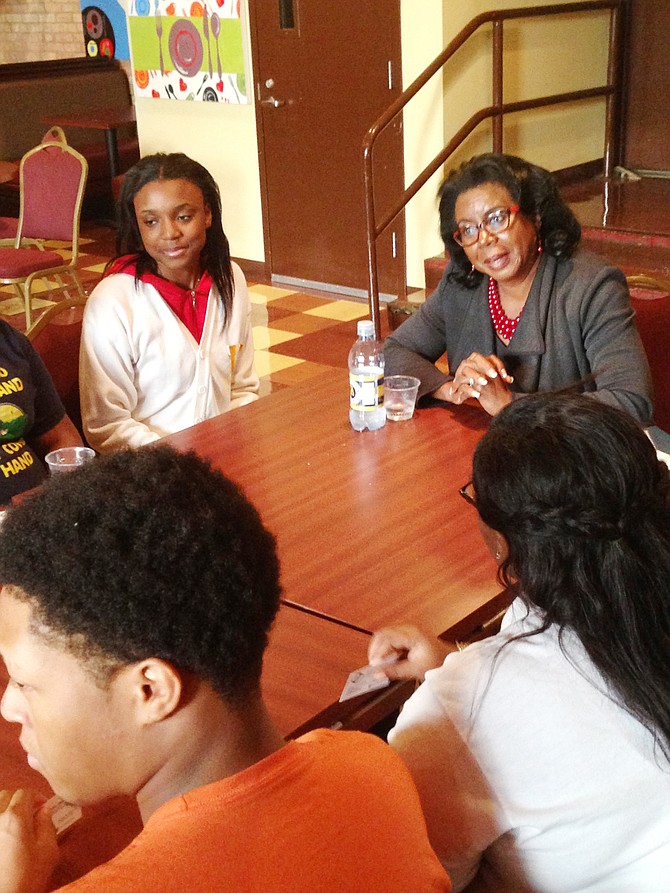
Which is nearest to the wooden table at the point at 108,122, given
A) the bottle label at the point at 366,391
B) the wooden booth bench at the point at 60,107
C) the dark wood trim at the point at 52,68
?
the wooden booth bench at the point at 60,107

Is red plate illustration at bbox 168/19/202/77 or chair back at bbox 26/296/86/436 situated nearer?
chair back at bbox 26/296/86/436

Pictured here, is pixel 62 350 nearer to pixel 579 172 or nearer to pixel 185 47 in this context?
pixel 579 172

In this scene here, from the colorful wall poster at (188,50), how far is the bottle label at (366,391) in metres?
4.41

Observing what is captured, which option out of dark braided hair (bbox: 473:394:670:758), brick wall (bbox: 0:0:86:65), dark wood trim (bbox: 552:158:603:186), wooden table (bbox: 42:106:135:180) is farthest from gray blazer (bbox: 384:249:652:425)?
brick wall (bbox: 0:0:86:65)

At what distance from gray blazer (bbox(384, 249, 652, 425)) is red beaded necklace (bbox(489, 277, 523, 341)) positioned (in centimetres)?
2

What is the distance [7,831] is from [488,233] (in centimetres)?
169

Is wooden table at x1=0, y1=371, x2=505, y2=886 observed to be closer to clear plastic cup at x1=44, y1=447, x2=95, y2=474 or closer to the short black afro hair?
clear plastic cup at x1=44, y1=447, x2=95, y2=474

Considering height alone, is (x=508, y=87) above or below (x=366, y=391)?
above

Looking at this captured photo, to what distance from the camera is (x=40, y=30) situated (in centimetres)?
895

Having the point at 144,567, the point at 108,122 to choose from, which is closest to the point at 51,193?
the point at 108,122

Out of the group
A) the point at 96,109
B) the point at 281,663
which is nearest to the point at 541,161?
the point at 96,109

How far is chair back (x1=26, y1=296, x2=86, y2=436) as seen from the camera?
2.52 meters

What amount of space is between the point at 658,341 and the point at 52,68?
6.98 metres

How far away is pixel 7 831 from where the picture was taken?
104 cm
